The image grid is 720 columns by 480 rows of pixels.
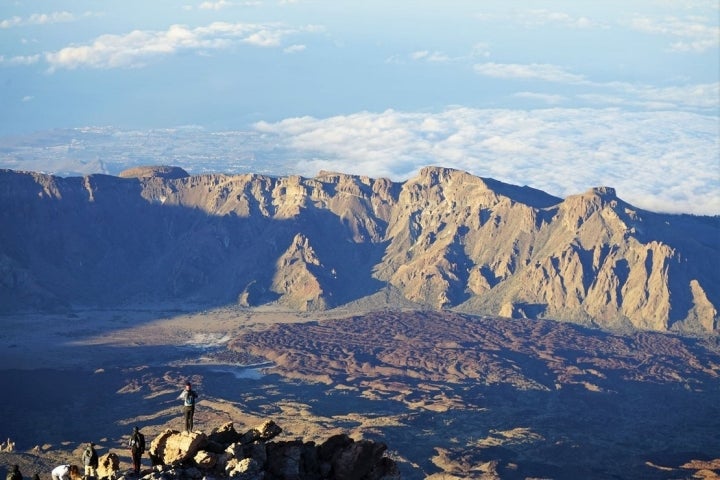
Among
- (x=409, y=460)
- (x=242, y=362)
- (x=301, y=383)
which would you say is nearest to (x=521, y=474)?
(x=409, y=460)

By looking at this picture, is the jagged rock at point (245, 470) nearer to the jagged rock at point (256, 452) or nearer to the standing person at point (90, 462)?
the jagged rock at point (256, 452)

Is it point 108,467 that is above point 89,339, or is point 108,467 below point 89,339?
above

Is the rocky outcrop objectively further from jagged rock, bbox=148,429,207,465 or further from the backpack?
the backpack

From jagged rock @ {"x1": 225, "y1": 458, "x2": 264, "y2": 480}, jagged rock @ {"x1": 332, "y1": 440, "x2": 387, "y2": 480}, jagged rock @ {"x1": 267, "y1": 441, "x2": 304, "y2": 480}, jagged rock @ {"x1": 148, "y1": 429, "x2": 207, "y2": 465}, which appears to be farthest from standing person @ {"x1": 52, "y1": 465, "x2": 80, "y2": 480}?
jagged rock @ {"x1": 332, "y1": 440, "x2": 387, "y2": 480}

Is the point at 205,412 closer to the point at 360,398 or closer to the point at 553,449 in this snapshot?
the point at 360,398

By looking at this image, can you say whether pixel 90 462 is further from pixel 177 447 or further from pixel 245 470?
pixel 245 470

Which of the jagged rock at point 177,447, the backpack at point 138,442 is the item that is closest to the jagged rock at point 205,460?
the jagged rock at point 177,447

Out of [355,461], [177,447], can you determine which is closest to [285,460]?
[355,461]
